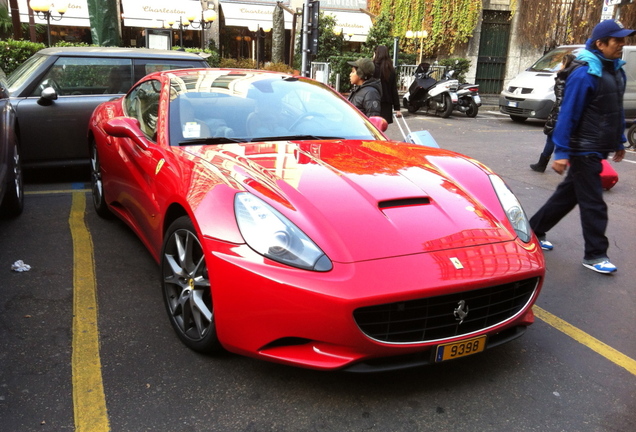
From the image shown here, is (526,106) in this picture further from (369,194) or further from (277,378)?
(277,378)

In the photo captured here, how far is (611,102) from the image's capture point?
4176mm

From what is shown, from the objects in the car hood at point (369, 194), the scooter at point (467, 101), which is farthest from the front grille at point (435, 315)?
the scooter at point (467, 101)

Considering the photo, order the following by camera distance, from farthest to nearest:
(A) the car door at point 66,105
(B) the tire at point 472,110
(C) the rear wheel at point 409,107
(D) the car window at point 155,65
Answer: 1. (C) the rear wheel at point 409,107
2. (B) the tire at point 472,110
3. (D) the car window at point 155,65
4. (A) the car door at point 66,105

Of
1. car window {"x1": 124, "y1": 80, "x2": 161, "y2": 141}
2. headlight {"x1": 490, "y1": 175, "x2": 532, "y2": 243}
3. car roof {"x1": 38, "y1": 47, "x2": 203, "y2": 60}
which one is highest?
car roof {"x1": 38, "y1": 47, "x2": 203, "y2": 60}

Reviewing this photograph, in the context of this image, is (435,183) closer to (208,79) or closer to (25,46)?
(208,79)

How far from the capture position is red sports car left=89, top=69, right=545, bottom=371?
2410mm

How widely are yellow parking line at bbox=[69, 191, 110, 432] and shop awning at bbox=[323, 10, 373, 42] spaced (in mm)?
20165

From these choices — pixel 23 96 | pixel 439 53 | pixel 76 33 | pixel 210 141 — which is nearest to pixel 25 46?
→ pixel 23 96

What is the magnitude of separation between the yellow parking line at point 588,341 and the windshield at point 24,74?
544 cm

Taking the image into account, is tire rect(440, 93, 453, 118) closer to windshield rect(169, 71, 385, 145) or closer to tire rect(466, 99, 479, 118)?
tire rect(466, 99, 479, 118)

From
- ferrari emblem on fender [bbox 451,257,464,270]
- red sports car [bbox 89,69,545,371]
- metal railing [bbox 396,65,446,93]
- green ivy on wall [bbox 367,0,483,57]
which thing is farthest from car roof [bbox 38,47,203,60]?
green ivy on wall [bbox 367,0,483,57]

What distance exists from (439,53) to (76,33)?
13596mm

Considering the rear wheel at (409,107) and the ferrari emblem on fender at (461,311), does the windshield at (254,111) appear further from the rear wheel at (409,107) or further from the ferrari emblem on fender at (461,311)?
the rear wheel at (409,107)

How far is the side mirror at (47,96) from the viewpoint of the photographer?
19.4 feet
